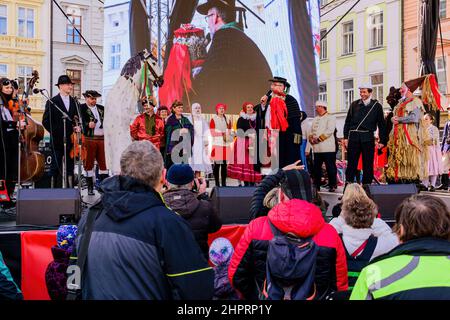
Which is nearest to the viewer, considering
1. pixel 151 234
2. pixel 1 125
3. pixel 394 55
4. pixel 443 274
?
pixel 443 274

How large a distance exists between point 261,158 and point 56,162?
3.07 meters

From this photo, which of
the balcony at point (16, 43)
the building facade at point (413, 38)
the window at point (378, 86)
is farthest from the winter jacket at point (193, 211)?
the balcony at point (16, 43)

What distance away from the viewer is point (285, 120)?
7.93m

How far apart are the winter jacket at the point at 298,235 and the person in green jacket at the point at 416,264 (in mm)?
609

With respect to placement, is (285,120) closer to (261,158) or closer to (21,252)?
(261,158)

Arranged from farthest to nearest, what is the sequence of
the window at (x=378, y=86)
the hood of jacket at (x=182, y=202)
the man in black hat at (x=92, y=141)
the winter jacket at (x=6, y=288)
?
the window at (x=378, y=86), the man in black hat at (x=92, y=141), the hood of jacket at (x=182, y=202), the winter jacket at (x=6, y=288)

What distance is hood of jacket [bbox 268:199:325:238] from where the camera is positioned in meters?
2.47

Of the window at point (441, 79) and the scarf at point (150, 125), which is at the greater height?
the window at point (441, 79)

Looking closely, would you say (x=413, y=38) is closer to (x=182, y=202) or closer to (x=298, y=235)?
(x=182, y=202)

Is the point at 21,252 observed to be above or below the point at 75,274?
below

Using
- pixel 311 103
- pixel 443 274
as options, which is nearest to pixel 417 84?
pixel 311 103

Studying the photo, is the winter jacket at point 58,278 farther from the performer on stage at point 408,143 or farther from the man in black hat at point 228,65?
the man in black hat at point 228,65

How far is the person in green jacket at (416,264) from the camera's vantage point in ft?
5.70

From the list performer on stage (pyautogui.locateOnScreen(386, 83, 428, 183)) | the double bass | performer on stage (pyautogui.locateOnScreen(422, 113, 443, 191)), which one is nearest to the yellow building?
the double bass
